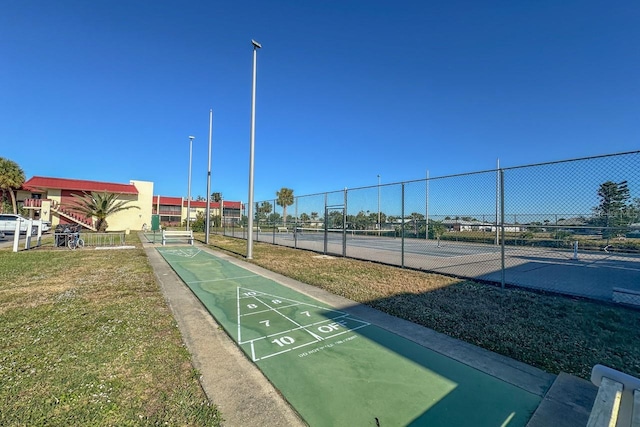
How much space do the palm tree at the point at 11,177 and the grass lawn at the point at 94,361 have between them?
3352 centimetres

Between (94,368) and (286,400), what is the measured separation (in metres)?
2.15

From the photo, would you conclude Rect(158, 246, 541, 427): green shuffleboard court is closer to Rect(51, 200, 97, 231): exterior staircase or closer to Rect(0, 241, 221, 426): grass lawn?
Rect(0, 241, 221, 426): grass lawn

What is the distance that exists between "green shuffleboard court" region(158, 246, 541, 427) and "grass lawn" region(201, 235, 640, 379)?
0.95m

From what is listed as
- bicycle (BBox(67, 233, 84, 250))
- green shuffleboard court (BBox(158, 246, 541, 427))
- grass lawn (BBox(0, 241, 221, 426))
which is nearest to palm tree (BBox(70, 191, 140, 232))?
bicycle (BBox(67, 233, 84, 250))

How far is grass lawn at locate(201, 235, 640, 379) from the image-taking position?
353 cm

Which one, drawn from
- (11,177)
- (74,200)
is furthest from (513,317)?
(11,177)

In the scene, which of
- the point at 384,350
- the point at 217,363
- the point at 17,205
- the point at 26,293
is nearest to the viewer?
the point at 217,363

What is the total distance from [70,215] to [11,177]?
26.1ft

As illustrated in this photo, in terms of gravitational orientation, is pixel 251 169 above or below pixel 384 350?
above

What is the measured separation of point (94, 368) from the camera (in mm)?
3076

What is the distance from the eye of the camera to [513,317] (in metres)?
4.89

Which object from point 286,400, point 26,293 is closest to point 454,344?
point 286,400

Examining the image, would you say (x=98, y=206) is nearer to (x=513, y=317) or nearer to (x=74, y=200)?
(x=74, y=200)

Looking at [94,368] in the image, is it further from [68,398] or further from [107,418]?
[107,418]
